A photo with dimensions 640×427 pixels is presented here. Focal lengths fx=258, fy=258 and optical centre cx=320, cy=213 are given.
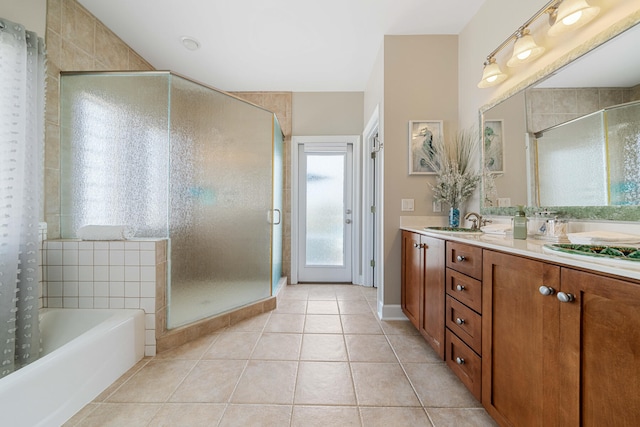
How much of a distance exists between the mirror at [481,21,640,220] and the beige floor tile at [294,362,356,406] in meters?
1.43

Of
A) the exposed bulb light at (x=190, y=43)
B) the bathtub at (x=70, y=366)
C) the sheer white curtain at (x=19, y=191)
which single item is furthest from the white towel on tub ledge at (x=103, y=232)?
the exposed bulb light at (x=190, y=43)

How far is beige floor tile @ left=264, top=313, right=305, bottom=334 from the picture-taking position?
81.2 inches

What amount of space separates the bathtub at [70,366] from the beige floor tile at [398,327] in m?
1.74

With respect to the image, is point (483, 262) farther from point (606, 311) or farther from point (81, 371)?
point (81, 371)

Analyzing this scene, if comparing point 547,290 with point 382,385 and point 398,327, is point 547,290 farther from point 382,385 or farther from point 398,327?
point 398,327

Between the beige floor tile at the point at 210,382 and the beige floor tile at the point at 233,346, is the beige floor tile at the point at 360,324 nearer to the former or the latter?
the beige floor tile at the point at 233,346

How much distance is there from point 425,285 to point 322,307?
1152 millimetres

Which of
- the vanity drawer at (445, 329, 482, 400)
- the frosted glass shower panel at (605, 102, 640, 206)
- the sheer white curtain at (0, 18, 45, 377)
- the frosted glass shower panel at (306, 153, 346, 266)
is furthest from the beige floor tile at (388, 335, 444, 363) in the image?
the sheer white curtain at (0, 18, 45, 377)

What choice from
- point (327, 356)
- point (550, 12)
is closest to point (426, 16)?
point (550, 12)

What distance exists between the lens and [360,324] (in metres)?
2.16

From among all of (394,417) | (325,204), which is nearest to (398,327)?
(394,417)

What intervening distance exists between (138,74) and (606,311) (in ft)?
8.50

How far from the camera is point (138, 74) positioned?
1794 mm

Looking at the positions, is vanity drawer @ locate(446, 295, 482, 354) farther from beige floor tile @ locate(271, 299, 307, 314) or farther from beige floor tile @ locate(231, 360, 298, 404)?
beige floor tile @ locate(271, 299, 307, 314)
